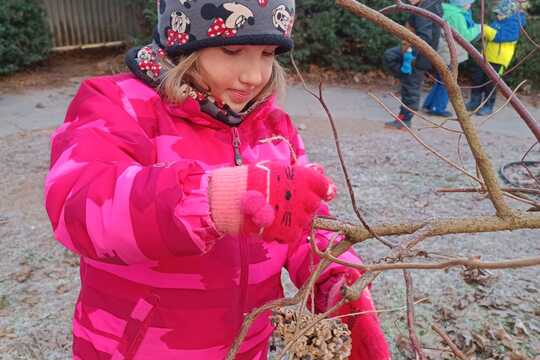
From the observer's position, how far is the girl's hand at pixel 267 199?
0.83m

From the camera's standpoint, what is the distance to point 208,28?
Result: 122cm

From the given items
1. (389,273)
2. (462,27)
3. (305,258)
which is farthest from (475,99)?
(305,258)

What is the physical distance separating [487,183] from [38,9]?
7.93 m

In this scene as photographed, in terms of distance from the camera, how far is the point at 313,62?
8.82 metres

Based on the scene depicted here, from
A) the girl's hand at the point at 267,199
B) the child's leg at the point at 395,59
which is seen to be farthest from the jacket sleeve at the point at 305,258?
the child's leg at the point at 395,59

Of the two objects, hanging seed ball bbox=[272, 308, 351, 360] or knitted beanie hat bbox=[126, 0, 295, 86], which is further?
knitted beanie hat bbox=[126, 0, 295, 86]

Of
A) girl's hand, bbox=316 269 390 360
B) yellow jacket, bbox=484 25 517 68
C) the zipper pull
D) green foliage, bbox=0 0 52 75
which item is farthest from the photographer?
green foliage, bbox=0 0 52 75

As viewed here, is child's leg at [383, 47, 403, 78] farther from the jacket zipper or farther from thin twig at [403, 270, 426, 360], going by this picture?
thin twig at [403, 270, 426, 360]

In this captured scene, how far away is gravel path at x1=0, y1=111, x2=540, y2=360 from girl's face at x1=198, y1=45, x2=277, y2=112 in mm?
704

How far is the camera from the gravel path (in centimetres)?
245

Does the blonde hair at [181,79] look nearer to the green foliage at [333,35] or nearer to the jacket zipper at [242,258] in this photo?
the jacket zipper at [242,258]

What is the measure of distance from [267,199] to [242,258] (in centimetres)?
52

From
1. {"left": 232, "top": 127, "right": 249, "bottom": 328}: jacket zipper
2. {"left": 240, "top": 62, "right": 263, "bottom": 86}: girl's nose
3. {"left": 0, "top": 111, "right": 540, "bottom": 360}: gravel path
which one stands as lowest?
{"left": 0, "top": 111, "right": 540, "bottom": 360}: gravel path

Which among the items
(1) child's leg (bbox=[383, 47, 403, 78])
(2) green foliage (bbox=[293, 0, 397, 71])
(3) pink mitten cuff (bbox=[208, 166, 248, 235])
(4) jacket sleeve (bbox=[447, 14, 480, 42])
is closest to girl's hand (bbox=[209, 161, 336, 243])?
(3) pink mitten cuff (bbox=[208, 166, 248, 235])
